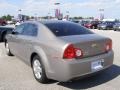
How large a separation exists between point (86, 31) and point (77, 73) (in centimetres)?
165

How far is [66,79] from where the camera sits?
4.87m

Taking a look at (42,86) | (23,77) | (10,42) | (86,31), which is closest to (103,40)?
(86,31)

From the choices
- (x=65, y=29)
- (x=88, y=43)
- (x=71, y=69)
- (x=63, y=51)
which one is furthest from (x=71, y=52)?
(x=65, y=29)

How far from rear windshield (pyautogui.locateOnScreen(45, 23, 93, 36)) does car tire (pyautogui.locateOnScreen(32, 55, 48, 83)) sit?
2.61 ft

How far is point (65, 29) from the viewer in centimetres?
590

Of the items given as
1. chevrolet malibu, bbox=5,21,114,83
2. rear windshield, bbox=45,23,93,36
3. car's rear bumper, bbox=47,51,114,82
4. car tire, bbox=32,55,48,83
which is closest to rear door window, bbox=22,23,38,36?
chevrolet malibu, bbox=5,21,114,83

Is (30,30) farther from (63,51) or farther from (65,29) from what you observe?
(63,51)

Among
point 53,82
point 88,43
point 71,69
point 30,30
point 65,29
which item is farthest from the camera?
point 30,30

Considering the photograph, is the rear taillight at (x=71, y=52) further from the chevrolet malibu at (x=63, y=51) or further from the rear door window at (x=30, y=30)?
the rear door window at (x=30, y=30)

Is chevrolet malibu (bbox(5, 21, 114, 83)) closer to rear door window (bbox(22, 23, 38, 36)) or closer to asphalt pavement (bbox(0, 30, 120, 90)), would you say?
rear door window (bbox(22, 23, 38, 36))

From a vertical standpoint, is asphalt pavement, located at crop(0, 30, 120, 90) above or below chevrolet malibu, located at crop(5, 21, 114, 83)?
below

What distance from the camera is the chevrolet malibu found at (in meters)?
4.84

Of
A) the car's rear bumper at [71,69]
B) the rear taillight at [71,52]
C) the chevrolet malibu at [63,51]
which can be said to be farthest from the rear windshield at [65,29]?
the car's rear bumper at [71,69]

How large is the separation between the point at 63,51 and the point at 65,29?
47.0 inches
